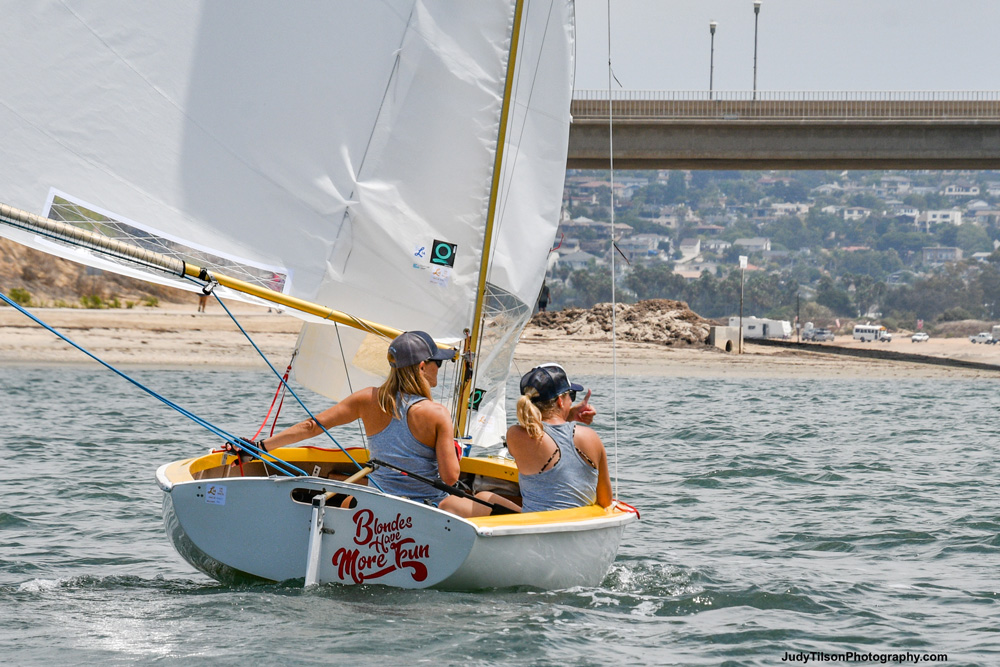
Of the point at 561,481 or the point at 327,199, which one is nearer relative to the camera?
the point at 561,481

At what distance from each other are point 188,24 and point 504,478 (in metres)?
3.33

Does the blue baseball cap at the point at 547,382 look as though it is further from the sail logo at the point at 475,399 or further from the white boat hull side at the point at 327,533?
the sail logo at the point at 475,399

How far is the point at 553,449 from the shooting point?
5.97m

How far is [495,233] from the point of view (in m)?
7.44

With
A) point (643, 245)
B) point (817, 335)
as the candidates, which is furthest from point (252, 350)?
point (643, 245)

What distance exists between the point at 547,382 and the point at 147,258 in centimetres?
211

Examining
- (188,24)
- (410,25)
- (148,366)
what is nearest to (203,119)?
(188,24)

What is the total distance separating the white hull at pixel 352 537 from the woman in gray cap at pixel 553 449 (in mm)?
314

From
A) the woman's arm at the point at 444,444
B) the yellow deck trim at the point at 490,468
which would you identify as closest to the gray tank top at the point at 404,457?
the woman's arm at the point at 444,444

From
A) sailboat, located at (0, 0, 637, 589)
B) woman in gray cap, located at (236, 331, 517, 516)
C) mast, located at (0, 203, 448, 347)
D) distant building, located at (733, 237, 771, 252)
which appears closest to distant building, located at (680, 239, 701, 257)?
distant building, located at (733, 237, 771, 252)

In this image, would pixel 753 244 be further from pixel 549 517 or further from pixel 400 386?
pixel 400 386

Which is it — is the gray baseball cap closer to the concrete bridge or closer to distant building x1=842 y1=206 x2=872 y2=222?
the concrete bridge

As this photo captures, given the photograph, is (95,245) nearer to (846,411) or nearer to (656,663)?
(656,663)

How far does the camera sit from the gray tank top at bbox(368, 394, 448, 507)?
5715 mm
